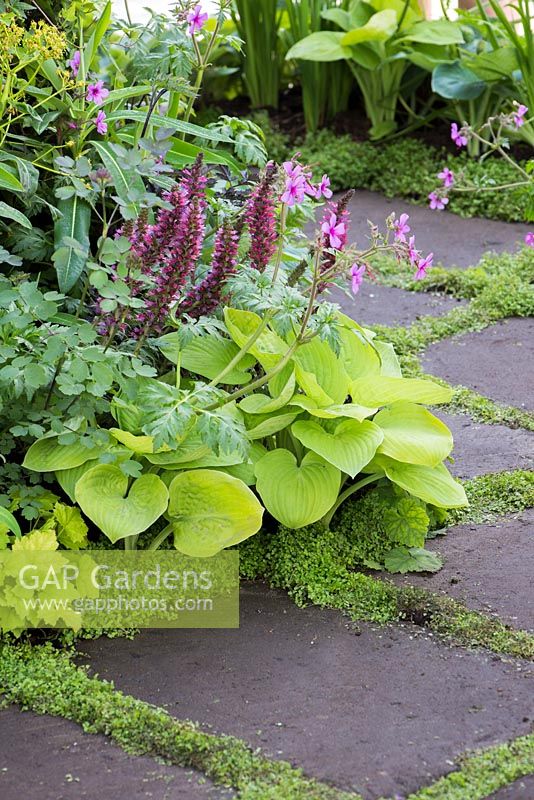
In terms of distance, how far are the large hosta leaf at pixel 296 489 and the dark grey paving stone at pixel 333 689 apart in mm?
209

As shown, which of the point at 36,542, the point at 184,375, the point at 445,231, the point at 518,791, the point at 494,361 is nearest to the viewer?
the point at 518,791

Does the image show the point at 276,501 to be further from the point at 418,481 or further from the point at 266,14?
the point at 266,14

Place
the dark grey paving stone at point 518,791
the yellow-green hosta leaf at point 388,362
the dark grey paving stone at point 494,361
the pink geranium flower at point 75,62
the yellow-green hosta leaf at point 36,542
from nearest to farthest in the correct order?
the dark grey paving stone at point 518,791
the yellow-green hosta leaf at point 36,542
the pink geranium flower at point 75,62
the yellow-green hosta leaf at point 388,362
the dark grey paving stone at point 494,361

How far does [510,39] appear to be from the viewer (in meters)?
5.40

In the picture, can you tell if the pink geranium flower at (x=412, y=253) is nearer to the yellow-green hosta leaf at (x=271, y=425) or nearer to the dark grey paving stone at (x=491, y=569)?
the yellow-green hosta leaf at (x=271, y=425)

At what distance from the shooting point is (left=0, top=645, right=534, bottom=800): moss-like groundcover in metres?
1.75

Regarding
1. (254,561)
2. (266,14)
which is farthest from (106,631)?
(266,14)

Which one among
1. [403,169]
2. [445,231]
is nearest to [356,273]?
[445,231]

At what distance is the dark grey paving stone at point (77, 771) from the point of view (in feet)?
5.74

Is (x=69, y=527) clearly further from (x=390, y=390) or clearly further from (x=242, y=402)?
(x=390, y=390)

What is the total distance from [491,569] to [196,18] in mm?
1535

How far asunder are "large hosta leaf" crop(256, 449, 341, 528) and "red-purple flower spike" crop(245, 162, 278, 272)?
1.60 ft

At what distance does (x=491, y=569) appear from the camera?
2480 millimetres

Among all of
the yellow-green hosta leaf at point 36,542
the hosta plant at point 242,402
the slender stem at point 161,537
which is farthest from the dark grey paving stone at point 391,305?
the yellow-green hosta leaf at point 36,542
